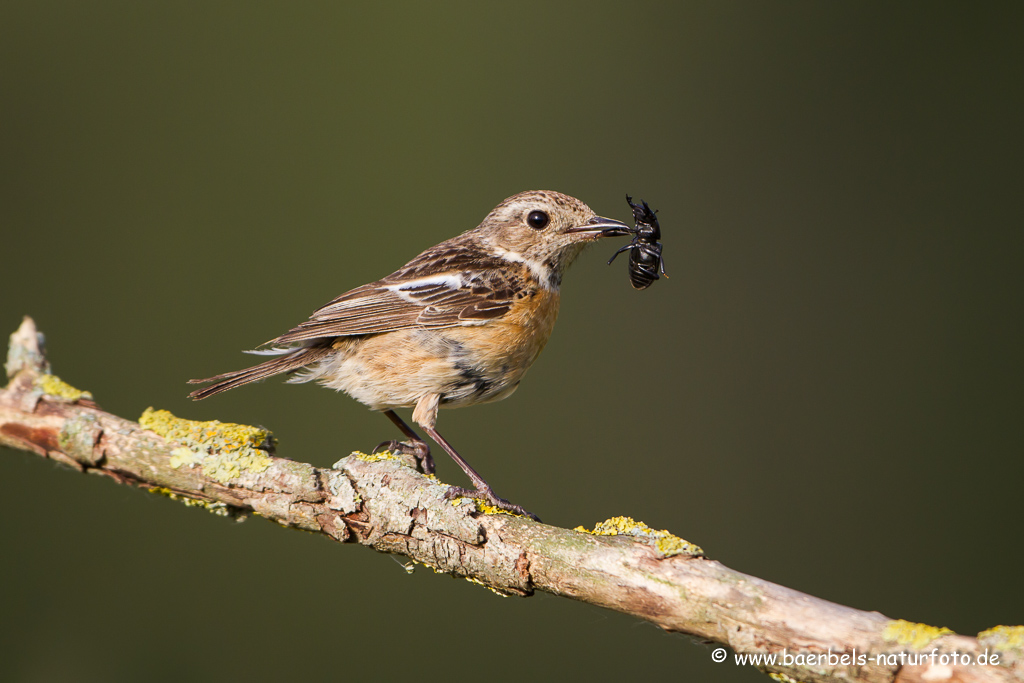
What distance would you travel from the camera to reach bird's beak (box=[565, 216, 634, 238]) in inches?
158

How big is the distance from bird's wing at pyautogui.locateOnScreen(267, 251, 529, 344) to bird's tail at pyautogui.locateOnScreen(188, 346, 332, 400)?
0.42 ft

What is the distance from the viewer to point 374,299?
3924 mm

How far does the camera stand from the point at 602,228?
4.01 metres

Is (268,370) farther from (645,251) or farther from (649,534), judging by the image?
(649,534)

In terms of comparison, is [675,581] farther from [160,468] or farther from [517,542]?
[160,468]

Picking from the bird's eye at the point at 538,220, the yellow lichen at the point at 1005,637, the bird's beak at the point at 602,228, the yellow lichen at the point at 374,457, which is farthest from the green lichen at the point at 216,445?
the yellow lichen at the point at 1005,637

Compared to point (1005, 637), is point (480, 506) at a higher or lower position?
higher

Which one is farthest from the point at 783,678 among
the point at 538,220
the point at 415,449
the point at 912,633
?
the point at 538,220

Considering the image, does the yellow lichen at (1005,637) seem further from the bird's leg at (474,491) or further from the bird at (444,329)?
the bird at (444,329)

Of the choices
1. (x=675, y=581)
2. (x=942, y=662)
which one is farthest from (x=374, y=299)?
(x=942, y=662)

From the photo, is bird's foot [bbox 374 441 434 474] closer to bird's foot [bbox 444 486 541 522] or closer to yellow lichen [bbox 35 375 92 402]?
bird's foot [bbox 444 486 541 522]

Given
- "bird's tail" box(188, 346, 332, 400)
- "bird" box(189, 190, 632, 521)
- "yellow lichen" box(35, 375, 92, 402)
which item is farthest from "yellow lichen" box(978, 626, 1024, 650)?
"yellow lichen" box(35, 375, 92, 402)

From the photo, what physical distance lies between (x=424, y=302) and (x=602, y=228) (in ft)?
3.28

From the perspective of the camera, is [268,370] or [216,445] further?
[268,370]
